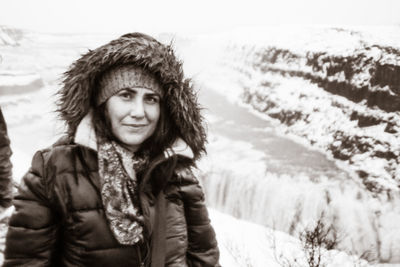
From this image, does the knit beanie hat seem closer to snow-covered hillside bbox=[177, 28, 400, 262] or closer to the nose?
the nose

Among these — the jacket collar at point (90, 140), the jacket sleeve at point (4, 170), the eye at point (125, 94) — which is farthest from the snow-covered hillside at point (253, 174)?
the eye at point (125, 94)

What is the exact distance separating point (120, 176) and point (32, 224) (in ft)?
1.12

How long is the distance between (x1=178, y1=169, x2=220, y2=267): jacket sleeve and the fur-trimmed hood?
0.22m

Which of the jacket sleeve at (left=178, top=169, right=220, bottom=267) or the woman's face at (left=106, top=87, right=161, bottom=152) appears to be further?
the jacket sleeve at (left=178, top=169, right=220, bottom=267)

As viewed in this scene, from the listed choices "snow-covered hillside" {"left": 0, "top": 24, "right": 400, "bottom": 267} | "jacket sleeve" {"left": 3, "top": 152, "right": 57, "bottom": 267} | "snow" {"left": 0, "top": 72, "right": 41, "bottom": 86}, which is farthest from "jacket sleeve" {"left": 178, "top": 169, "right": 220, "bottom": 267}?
"snow" {"left": 0, "top": 72, "right": 41, "bottom": 86}

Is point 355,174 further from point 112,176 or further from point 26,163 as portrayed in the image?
point 26,163

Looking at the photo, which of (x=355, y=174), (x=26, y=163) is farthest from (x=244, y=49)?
(x=26, y=163)

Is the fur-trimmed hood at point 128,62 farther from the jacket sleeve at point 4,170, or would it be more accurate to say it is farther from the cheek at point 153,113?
the jacket sleeve at point 4,170

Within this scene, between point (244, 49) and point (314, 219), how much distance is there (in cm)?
542

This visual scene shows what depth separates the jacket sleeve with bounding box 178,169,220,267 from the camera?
150cm

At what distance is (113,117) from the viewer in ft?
4.43

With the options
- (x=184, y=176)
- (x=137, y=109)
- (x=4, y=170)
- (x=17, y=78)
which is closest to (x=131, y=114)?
(x=137, y=109)

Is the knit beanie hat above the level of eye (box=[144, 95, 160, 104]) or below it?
above

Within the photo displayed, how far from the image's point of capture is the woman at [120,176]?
1209mm
